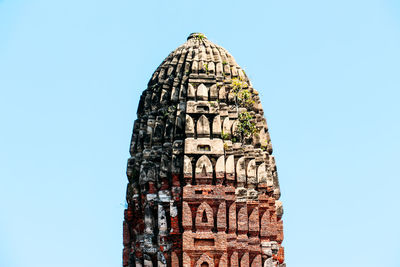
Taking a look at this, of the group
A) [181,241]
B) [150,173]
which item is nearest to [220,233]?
[181,241]

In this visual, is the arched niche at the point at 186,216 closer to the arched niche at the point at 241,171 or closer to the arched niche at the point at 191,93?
the arched niche at the point at 241,171

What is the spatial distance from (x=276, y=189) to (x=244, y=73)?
3637mm

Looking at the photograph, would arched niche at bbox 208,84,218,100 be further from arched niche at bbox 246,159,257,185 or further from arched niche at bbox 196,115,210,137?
arched niche at bbox 246,159,257,185

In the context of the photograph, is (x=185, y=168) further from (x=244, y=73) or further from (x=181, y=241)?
(x=244, y=73)

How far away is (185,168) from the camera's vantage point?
2552cm

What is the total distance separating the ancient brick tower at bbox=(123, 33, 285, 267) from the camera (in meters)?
25.2

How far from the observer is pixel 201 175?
2550 centimetres

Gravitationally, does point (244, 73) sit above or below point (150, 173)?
above

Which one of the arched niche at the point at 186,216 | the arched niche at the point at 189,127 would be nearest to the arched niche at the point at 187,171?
the arched niche at the point at 186,216

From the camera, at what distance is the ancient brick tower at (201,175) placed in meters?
25.2

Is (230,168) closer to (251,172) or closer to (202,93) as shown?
(251,172)

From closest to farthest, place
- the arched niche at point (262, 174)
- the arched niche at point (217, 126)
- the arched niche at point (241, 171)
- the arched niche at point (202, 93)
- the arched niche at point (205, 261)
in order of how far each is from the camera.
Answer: the arched niche at point (205, 261) → the arched niche at point (241, 171) → the arched niche at point (217, 126) → the arched niche at point (262, 174) → the arched niche at point (202, 93)

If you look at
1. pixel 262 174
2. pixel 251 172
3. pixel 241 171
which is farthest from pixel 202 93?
pixel 262 174

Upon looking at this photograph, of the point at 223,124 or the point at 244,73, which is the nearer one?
the point at 223,124
